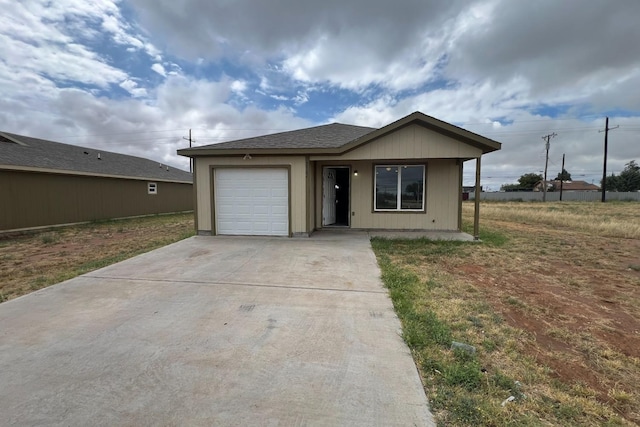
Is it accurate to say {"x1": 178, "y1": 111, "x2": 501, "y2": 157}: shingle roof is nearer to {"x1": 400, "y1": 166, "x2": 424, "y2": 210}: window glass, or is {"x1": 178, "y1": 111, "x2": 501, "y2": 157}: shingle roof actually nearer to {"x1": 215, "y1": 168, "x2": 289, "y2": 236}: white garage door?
{"x1": 215, "y1": 168, "x2": 289, "y2": 236}: white garage door

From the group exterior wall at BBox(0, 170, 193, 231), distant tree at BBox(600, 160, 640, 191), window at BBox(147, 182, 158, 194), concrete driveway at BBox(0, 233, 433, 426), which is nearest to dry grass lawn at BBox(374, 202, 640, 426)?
concrete driveway at BBox(0, 233, 433, 426)

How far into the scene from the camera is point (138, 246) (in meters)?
8.22

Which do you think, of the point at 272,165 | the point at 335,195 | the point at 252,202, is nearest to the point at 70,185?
the point at 252,202

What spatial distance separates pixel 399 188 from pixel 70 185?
46.2 ft

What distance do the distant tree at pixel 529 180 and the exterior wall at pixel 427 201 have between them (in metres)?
84.0

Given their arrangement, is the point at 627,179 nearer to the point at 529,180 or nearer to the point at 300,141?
the point at 529,180

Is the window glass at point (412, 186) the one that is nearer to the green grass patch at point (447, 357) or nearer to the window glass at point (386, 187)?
the window glass at point (386, 187)

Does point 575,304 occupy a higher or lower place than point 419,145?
lower

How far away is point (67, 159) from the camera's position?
47.8ft

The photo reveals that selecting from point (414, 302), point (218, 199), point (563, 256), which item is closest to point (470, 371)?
point (414, 302)

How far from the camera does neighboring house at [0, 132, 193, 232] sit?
11.2 metres

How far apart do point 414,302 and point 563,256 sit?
5336 millimetres

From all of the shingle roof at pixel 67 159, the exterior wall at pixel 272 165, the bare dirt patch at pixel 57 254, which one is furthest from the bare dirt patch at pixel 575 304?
the shingle roof at pixel 67 159

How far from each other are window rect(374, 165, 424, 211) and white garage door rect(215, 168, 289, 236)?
3.33 metres
